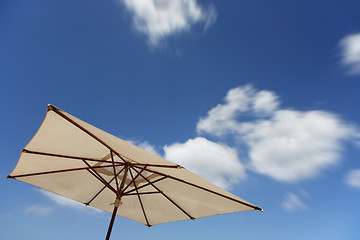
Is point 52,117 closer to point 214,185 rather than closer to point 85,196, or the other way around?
point 214,185

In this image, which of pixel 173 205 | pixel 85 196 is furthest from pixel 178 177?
pixel 85 196

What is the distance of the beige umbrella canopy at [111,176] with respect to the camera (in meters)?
3.30

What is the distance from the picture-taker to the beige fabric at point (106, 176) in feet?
10.8

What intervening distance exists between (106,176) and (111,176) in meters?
0.13

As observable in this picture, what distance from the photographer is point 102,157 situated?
4.31m

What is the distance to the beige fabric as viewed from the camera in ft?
10.8

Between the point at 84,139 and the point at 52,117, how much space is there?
0.66 m

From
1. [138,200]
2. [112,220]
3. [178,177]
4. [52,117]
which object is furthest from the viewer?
[138,200]

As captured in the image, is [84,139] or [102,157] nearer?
[84,139]

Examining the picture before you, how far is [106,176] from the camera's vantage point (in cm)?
500

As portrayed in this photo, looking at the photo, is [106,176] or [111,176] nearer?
[106,176]

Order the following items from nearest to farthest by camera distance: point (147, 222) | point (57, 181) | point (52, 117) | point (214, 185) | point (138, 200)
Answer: point (52, 117) → point (214, 185) → point (57, 181) → point (138, 200) → point (147, 222)

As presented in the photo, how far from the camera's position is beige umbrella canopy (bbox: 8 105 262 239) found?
130 inches

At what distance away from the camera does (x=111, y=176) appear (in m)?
5.10
